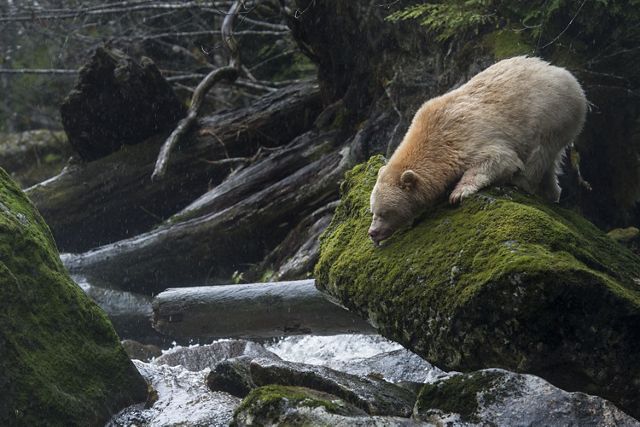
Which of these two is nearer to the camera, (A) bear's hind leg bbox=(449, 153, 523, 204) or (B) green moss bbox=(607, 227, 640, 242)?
(A) bear's hind leg bbox=(449, 153, 523, 204)

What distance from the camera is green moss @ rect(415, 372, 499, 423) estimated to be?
516cm

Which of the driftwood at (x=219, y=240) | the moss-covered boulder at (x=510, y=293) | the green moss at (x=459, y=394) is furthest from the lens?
the driftwood at (x=219, y=240)

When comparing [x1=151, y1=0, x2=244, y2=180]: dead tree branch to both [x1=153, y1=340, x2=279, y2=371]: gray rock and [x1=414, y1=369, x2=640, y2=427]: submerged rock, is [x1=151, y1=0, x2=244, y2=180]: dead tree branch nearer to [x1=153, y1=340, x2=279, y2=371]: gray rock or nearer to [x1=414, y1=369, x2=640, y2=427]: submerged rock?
[x1=153, y1=340, x2=279, y2=371]: gray rock

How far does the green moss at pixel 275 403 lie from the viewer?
503 centimetres

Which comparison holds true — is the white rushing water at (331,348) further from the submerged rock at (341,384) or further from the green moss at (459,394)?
the green moss at (459,394)

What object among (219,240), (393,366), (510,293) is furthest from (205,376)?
(219,240)

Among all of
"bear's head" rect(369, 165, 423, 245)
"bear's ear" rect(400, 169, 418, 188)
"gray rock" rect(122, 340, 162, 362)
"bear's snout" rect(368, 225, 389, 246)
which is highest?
"bear's ear" rect(400, 169, 418, 188)

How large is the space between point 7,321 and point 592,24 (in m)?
6.96

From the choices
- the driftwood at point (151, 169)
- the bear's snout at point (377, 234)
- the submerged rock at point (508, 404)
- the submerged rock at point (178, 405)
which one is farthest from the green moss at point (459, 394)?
the driftwood at point (151, 169)

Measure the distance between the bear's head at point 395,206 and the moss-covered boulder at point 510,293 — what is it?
3.5 inches

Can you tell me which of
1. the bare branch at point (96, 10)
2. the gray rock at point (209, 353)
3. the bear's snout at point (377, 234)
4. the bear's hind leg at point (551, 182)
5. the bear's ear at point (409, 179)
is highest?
the bare branch at point (96, 10)

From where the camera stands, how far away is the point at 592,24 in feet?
30.2

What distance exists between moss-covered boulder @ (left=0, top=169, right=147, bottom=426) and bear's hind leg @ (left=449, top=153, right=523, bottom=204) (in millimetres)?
3039


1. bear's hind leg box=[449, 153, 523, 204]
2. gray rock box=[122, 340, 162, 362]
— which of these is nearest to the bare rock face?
gray rock box=[122, 340, 162, 362]
